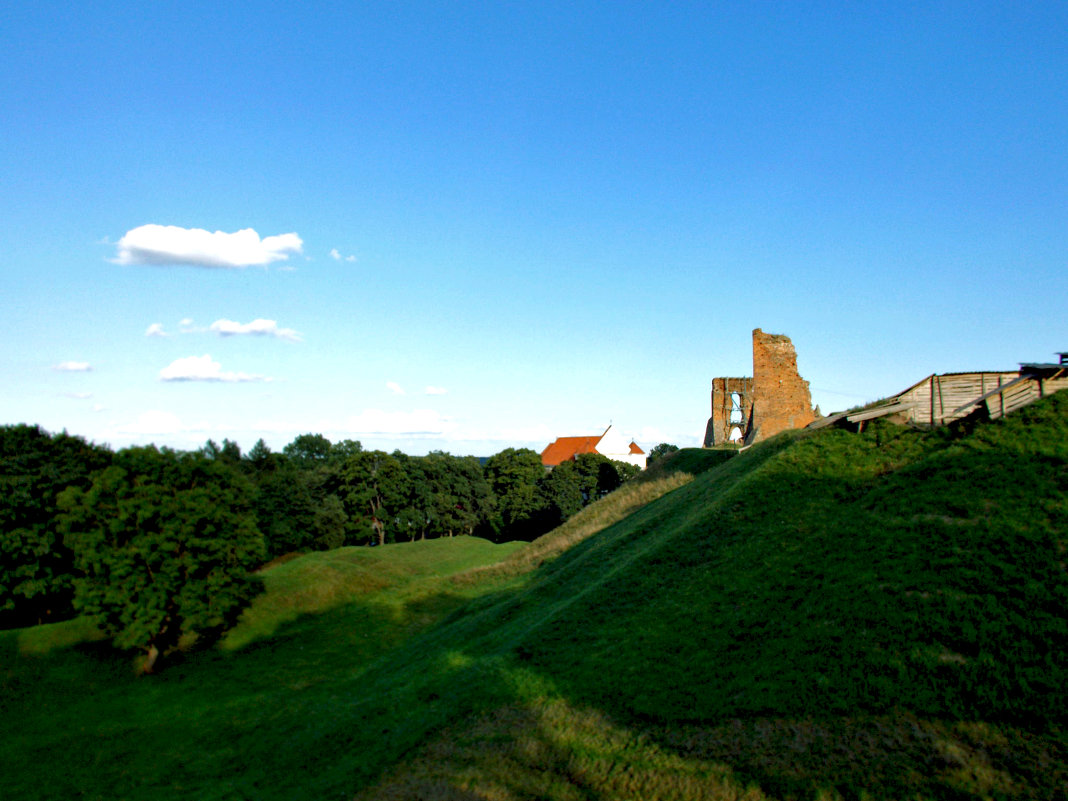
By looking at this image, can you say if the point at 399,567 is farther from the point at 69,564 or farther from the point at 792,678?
the point at 792,678

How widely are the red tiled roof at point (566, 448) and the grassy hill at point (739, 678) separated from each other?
9042 centimetres

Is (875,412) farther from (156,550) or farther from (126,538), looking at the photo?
(126,538)

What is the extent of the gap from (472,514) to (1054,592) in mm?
67884

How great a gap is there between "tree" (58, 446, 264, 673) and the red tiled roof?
84.4 meters

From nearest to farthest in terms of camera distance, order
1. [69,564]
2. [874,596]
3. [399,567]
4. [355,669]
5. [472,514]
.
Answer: [874,596], [355,669], [69,564], [399,567], [472,514]

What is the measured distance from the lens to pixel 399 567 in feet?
154

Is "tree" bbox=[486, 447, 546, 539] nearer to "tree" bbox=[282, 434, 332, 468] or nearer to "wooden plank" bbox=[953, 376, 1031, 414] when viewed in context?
"tree" bbox=[282, 434, 332, 468]

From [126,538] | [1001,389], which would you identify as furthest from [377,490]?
[1001,389]

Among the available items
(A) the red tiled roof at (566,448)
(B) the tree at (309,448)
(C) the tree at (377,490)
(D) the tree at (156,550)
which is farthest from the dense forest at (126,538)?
(A) the red tiled roof at (566,448)

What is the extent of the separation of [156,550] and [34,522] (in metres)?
11.7

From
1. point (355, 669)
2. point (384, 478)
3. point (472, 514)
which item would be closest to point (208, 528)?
point (355, 669)

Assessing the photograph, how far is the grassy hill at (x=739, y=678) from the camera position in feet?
30.5

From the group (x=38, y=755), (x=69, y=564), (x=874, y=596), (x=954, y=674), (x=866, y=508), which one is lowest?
(x=38, y=755)

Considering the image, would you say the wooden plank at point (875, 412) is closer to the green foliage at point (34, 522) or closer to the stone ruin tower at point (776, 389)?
the stone ruin tower at point (776, 389)
